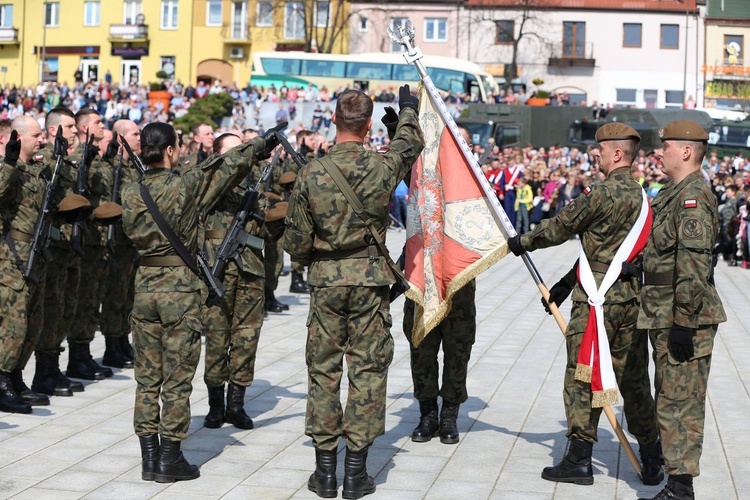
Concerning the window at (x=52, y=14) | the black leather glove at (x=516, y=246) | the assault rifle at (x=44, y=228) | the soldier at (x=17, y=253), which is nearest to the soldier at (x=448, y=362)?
the black leather glove at (x=516, y=246)

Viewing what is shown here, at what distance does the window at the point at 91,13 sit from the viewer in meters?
72.8

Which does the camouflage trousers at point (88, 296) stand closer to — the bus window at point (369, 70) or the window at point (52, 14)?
the bus window at point (369, 70)

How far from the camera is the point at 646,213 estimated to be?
7.22m

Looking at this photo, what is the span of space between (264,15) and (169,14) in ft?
19.7

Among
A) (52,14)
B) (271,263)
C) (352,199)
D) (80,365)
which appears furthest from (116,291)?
(52,14)

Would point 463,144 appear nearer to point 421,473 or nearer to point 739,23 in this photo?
point 421,473

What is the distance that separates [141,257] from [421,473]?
2.22 metres

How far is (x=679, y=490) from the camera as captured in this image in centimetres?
668

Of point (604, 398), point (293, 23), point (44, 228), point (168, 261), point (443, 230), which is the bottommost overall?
point (604, 398)

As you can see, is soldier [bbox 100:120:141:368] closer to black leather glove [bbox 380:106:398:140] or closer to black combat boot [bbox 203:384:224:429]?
black combat boot [bbox 203:384:224:429]

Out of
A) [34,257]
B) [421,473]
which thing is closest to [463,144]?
[421,473]

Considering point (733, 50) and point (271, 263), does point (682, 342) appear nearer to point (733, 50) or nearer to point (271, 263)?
point (271, 263)

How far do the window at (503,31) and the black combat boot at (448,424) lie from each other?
60.9 m

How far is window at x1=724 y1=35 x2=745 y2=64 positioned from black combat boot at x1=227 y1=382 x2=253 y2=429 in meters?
62.2
